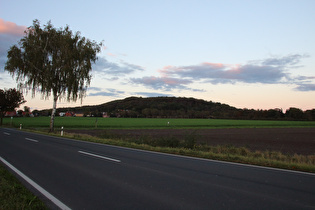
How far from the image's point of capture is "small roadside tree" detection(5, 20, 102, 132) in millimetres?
24781

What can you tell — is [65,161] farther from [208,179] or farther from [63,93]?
[63,93]

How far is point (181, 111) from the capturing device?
14062 cm

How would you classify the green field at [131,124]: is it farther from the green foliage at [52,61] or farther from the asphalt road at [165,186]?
the asphalt road at [165,186]

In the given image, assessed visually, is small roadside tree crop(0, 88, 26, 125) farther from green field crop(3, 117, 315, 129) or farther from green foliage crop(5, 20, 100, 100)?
green foliage crop(5, 20, 100, 100)

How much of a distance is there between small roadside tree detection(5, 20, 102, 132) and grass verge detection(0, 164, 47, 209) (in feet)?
67.1

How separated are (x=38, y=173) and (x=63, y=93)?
20.6 metres

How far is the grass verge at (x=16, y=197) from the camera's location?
14.2ft

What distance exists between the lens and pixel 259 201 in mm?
4516

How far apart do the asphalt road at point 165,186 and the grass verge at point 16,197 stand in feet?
0.71

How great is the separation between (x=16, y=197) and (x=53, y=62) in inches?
908

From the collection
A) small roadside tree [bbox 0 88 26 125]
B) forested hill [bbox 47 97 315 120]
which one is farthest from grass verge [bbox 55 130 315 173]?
forested hill [bbox 47 97 315 120]

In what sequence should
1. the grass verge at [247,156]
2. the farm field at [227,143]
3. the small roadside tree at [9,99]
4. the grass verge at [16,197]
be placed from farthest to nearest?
1. the small roadside tree at [9,99]
2. the farm field at [227,143]
3. the grass verge at [247,156]
4. the grass verge at [16,197]

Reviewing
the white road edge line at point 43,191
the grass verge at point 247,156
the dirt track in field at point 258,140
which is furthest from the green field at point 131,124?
the white road edge line at point 43,191

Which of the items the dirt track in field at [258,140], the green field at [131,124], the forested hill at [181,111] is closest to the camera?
the dirt track in field at [258,140]
